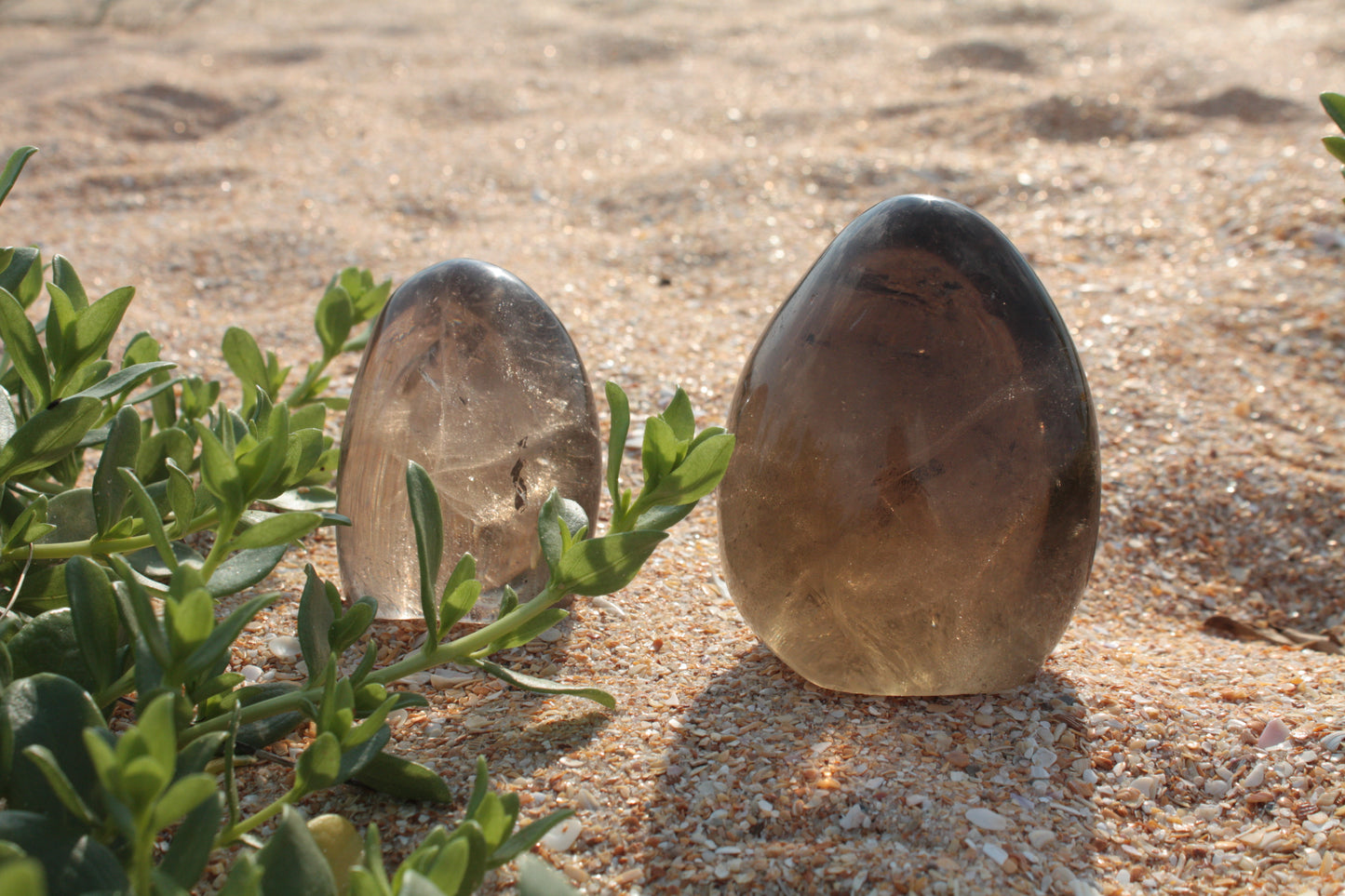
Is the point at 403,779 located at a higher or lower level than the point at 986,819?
higher

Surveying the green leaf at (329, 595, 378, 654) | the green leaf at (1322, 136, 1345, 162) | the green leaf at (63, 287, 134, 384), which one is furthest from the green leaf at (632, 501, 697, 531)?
the green leaf at (1322, 136, 1345, 162)

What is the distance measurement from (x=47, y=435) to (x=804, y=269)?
82.7 inches

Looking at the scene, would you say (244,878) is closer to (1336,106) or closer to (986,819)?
(986,819)

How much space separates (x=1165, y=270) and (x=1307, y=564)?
1166mm

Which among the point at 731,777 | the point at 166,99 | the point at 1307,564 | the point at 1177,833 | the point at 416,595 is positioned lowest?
the point at 1307,564

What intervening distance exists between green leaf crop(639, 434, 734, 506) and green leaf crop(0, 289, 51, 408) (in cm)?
64

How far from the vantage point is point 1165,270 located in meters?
2.87

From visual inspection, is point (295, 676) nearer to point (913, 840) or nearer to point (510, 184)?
point (913, 840)

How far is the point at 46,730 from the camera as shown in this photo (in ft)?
3.05

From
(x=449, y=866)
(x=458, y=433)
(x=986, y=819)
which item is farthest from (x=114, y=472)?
(x=986, y=819)

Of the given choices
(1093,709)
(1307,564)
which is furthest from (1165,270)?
(1093,709)

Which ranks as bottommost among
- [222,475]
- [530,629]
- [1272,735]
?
[1272,735]

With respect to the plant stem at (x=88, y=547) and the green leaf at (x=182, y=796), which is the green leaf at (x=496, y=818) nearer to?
the green leaf at (x=182, y=796)

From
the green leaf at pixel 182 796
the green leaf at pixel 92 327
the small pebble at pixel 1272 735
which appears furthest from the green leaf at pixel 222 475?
the small pebble at pixel 1272 735
